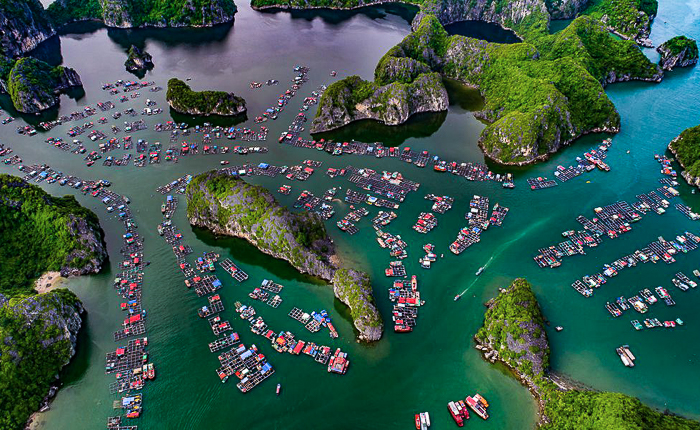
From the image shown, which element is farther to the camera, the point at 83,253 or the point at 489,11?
the point at 489,11

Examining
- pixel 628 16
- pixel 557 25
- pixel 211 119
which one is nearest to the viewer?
pixel 211 119

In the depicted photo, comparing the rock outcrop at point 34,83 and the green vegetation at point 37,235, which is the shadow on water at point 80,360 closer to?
Answer: the green vegetation at point 37,235

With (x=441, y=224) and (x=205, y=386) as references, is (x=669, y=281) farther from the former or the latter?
(x=205, y=386)

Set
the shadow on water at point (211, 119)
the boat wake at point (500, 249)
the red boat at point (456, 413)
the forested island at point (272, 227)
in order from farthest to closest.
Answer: the shadow on water at point (211, 119), the boat wake at point (500, 249), the forested island at point (272, 227), the red boat at point (456, 413)

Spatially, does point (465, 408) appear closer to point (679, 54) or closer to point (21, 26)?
point (679, 54)

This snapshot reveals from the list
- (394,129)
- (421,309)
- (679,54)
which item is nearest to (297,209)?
(421,309)

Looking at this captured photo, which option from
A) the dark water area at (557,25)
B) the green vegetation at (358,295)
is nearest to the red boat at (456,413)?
the green vegetation at (358,295)

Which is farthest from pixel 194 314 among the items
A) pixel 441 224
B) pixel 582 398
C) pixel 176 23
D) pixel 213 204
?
pixel 176 23
